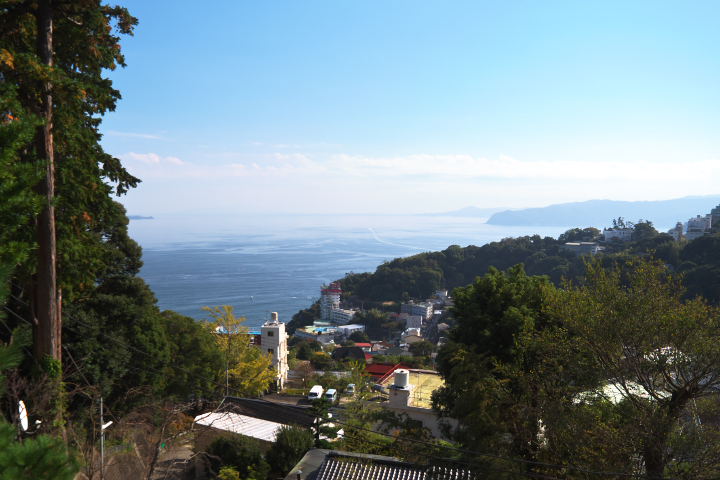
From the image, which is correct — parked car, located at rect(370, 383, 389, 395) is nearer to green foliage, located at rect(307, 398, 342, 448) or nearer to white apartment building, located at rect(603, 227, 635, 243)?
green foliage, located at rect(307, 398, 342, 448)

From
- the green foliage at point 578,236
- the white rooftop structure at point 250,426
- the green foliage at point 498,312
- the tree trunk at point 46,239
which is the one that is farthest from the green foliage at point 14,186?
the green foliage at point 578,236

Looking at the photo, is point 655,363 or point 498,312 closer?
point 655,363

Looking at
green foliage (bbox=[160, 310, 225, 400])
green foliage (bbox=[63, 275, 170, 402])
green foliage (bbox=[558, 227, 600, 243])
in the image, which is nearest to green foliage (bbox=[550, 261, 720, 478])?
green foliage (bbox=[63, 275, 170, 402])

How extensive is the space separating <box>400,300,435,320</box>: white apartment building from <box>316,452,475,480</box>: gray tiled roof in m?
55.3

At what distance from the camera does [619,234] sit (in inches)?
2849

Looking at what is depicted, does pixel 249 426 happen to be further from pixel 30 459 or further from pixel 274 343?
pixel 30 459

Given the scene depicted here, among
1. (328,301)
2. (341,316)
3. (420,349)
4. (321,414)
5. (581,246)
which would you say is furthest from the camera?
(328,301)

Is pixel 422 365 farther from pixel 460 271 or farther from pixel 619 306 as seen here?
pixel 460 271

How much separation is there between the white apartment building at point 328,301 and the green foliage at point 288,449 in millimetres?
58139

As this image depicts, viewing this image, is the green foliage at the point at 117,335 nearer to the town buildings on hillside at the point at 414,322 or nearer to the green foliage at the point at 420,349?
the green foliage at the point at 420,349

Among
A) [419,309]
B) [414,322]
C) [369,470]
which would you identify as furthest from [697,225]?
[369,470]

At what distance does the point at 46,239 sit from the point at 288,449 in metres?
7.28

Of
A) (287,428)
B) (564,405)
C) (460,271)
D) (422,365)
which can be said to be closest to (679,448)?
(564,405)

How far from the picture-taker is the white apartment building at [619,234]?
68256mm
